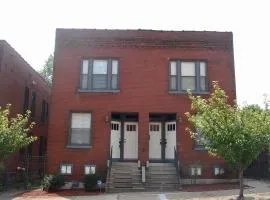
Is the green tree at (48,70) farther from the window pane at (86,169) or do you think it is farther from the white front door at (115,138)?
the window pane at (86,169)

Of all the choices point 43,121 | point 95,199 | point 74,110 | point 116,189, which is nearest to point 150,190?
point 116,189

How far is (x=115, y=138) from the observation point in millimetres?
23406

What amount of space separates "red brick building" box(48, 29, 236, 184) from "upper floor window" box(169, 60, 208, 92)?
0.06 meters

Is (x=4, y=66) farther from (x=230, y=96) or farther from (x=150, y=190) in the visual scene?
(x=230, y=96)

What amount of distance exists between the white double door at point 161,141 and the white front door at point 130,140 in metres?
0.91

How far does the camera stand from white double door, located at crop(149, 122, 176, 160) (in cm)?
2334

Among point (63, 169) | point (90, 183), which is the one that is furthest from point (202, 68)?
point (63, 169)

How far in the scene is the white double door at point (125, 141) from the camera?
23281 mm

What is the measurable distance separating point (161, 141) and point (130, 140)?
1870mm

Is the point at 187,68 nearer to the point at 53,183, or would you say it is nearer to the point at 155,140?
the point at 155,140

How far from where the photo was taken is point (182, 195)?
17.5m

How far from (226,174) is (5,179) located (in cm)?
1267

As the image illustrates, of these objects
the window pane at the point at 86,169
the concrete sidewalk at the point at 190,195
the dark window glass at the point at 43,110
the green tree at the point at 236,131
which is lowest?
the concrete sidewalk at the point at 190,195

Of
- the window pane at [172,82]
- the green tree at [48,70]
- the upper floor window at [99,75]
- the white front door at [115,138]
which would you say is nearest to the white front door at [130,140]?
the white front door at [115,138]
